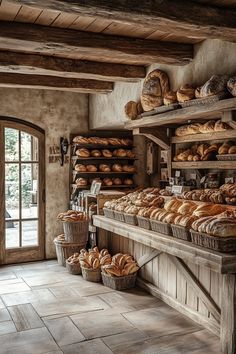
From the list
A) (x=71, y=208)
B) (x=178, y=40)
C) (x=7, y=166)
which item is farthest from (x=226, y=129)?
(x=7, y=166)

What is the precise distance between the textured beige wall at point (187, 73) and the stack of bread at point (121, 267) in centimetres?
186

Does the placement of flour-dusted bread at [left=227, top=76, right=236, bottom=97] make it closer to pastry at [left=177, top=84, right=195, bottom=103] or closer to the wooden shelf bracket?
pastry at [left=177, top=84, right=195, bottom=103]

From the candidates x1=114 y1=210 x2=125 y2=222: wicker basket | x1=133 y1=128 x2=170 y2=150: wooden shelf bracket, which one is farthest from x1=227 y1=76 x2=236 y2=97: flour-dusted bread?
x1=114 y1=210 x2=125 y2=222: wicker basket

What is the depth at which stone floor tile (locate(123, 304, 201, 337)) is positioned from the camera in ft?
11.5

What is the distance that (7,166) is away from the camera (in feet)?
19.6

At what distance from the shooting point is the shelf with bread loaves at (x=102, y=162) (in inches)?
239

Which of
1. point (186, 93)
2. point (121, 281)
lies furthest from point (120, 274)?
point (186, 93)

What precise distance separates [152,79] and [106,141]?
2.07 metres

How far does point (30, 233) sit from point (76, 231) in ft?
3.59

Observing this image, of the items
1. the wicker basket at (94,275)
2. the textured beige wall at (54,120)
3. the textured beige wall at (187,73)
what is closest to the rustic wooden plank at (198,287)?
the wicker basket at (94,275)

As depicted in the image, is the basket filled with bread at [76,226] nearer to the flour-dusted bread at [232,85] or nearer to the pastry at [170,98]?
the pastry at [170,98]

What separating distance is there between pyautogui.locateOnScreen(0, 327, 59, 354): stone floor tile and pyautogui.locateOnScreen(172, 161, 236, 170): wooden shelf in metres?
2.43

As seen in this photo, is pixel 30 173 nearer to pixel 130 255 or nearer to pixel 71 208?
pixel 71 208

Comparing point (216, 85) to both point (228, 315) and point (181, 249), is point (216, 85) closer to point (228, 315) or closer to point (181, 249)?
point (181, 249)
